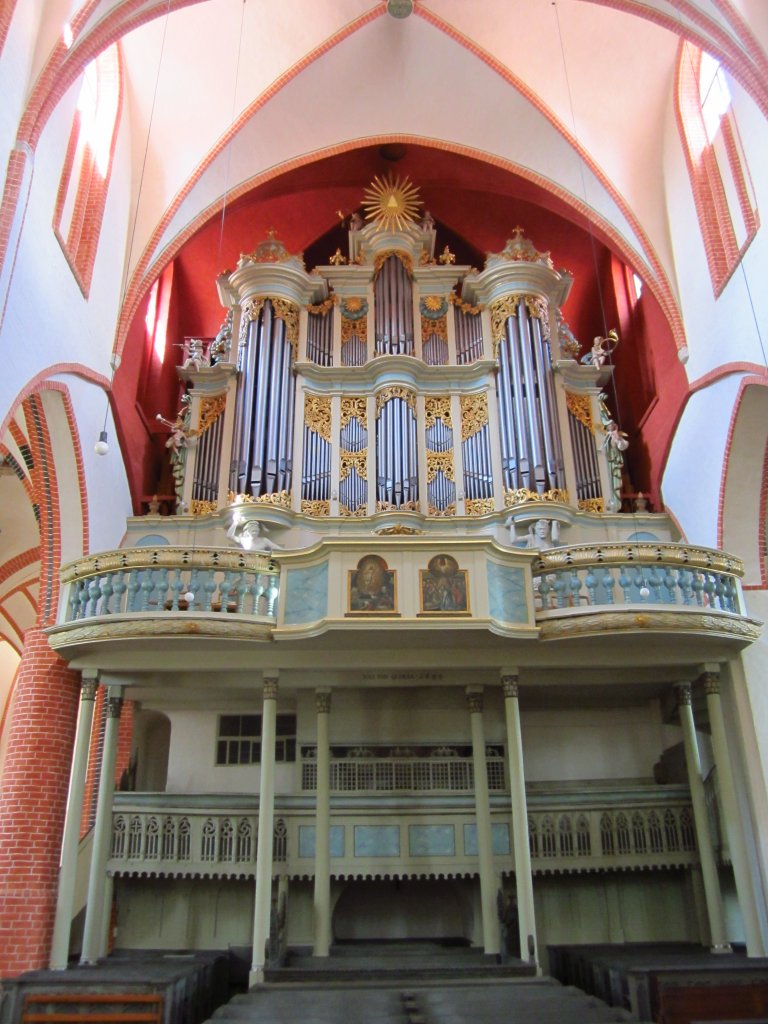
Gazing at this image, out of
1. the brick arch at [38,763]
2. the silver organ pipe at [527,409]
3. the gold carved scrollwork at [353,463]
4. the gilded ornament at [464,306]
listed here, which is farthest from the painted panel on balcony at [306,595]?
the gilded ornament at [464,306]

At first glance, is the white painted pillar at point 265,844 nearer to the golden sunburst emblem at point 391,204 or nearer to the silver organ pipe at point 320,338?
the silver organ pipe at point 320,338

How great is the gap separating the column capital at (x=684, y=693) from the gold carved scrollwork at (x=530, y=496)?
137 inches

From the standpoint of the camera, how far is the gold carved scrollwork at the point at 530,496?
530 inches

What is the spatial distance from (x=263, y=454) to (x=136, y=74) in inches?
246

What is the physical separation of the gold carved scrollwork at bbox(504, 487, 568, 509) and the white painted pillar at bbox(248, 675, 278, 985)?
499 centimetres

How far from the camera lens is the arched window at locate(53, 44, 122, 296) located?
11875mm

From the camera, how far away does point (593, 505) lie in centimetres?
1402

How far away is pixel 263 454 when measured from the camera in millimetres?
13992

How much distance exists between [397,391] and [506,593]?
18.3 ft

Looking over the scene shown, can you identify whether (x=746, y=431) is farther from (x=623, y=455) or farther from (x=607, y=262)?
(x=607, y=262)

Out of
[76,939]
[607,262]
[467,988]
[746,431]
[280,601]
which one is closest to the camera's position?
[467,988]

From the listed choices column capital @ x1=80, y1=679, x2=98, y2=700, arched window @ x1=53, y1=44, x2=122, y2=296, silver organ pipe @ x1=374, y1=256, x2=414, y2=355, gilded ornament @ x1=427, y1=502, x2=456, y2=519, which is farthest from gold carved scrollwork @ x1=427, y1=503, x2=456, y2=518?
arched window @ x1=53, y1=44, x2=122, y2=296

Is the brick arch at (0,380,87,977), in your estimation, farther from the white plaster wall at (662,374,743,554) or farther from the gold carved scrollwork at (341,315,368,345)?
the white plaster wall at (662,374,743,554)

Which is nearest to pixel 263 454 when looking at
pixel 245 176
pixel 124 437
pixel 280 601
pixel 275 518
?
pixel 275 518
